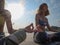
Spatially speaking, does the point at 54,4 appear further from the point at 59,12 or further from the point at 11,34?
the point at 11,34

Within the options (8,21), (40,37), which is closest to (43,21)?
(40,37)

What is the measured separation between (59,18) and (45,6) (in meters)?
0.17

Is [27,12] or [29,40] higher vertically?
[27,12]

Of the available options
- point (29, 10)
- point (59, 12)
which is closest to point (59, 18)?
point (59, 12)

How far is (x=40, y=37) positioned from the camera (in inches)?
138

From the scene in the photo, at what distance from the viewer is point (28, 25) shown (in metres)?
3.50

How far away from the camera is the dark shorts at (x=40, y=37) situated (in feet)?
11.5

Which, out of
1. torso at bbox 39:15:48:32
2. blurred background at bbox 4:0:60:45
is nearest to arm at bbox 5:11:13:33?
blurred background at bbox 4:0:60:45

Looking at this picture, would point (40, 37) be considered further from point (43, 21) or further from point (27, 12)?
point (27, 12)

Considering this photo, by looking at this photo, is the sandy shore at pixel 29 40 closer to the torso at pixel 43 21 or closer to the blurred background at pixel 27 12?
the blurred background at pixel 27 12

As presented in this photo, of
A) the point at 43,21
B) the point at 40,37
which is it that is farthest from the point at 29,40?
the point at 43,21

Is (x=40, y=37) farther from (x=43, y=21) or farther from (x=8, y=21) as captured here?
(x=8, y=21)

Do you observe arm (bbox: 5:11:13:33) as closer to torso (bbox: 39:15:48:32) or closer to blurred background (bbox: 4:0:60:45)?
blurred background (bbox: 4:0:60:45)

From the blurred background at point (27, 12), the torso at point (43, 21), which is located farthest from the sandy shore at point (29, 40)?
the torso at point (43, 21)
